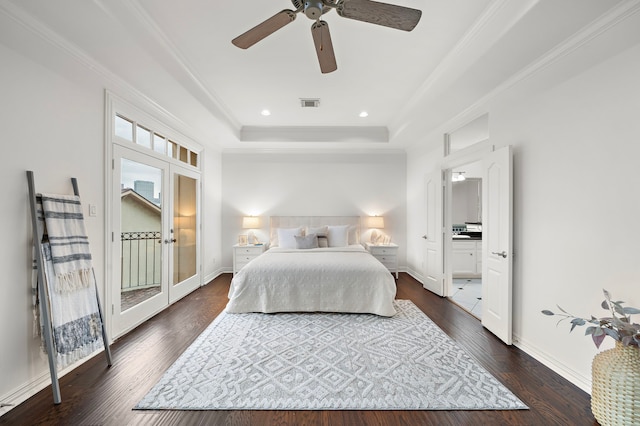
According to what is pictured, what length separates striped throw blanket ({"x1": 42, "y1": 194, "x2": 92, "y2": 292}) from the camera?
1.95 metres

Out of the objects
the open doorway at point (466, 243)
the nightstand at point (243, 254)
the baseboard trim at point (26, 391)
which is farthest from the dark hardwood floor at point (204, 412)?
the nightstand at point (243, 254)

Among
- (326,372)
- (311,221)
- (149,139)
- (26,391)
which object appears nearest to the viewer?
(26,391)

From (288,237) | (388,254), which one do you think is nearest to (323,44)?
(288,237)

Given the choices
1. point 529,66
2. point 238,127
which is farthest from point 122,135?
point 529,66

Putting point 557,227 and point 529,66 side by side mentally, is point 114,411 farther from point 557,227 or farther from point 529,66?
point 529,66

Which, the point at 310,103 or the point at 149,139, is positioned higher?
the point at 310,103

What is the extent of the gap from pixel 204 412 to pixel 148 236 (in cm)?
231

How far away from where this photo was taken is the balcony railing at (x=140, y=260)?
288 cm

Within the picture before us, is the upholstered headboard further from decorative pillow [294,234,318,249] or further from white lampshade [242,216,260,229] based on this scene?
decorative pillow [294,234,318,249]

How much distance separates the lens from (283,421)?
5.42 ft

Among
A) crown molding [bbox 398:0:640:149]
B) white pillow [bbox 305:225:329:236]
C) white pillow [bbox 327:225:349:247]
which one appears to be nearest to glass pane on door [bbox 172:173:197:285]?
white pillow [bbox 305:225:329:236]

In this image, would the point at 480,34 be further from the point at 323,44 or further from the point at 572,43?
the point at 323,44

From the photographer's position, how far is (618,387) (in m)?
1.51

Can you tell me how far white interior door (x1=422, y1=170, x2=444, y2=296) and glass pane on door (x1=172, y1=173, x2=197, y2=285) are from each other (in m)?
3.91
